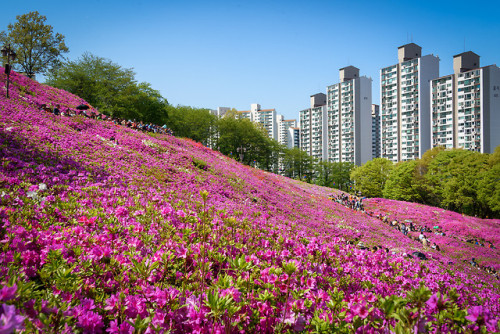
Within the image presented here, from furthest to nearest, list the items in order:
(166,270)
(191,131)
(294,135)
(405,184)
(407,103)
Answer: (294,135), (407,103), (191,131), (405,184), (166,270)

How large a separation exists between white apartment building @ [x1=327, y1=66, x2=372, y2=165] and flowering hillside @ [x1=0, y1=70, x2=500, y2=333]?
93525mm

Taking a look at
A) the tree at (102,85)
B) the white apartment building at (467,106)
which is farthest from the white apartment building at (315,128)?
the tree at (102,85)

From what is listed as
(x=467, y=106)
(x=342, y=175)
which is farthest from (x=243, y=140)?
(x=467, y=106)

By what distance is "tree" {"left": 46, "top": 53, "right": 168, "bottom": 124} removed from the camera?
133 ft

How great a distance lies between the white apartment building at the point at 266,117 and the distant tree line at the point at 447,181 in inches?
4618

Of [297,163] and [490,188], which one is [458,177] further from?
[297,163]

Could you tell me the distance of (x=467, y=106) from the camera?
67812 millimetres

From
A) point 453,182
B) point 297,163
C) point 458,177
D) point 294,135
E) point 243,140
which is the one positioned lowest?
point 453,182

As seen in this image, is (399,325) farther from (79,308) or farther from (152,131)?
(152,131)

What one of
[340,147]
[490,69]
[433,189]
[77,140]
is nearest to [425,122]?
[490,69]

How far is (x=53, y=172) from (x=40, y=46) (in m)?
44.6

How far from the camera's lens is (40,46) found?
39.2 metres

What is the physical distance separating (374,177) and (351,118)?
41722 mm

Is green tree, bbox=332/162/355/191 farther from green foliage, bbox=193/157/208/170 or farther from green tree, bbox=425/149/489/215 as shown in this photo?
green foliage, bbox=193/157/208/170
